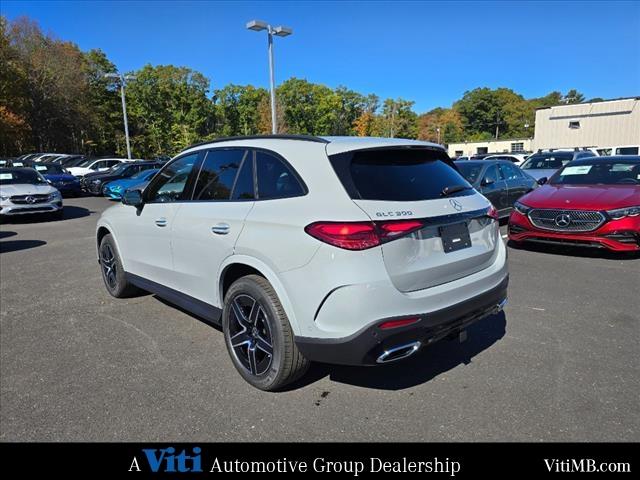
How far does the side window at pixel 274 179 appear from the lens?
2.95 m

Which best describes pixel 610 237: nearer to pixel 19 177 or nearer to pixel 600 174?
pixel 600 174

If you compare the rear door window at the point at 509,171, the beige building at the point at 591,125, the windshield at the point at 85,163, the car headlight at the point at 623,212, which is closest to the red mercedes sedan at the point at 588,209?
the car headlight at the point at 623,212

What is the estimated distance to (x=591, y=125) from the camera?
4509 cm

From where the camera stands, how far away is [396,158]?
10.2 ft

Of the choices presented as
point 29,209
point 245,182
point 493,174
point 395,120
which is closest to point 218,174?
point 245,182

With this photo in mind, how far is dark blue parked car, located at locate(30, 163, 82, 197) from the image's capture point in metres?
19.0

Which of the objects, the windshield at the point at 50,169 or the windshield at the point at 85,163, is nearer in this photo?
the windshield at the point at 50,169

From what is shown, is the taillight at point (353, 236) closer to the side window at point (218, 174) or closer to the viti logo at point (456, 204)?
the viti logo at point (456, 204)

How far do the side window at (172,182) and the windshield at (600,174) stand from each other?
6587 millimetres

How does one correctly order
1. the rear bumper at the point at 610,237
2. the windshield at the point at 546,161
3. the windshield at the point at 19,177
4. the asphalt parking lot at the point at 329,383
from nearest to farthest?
the asphalt parking lot at the point at 329,383
the rear bumper at the point at 610,237
the windshield at the point at 19,177
the windshield at the point at 546,161

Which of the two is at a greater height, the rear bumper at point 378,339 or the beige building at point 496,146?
the beige building at point 496,146

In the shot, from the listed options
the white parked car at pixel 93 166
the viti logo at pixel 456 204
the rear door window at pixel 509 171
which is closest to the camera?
the viti logo at pixel 456 204

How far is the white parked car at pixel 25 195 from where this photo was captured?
12090mm
